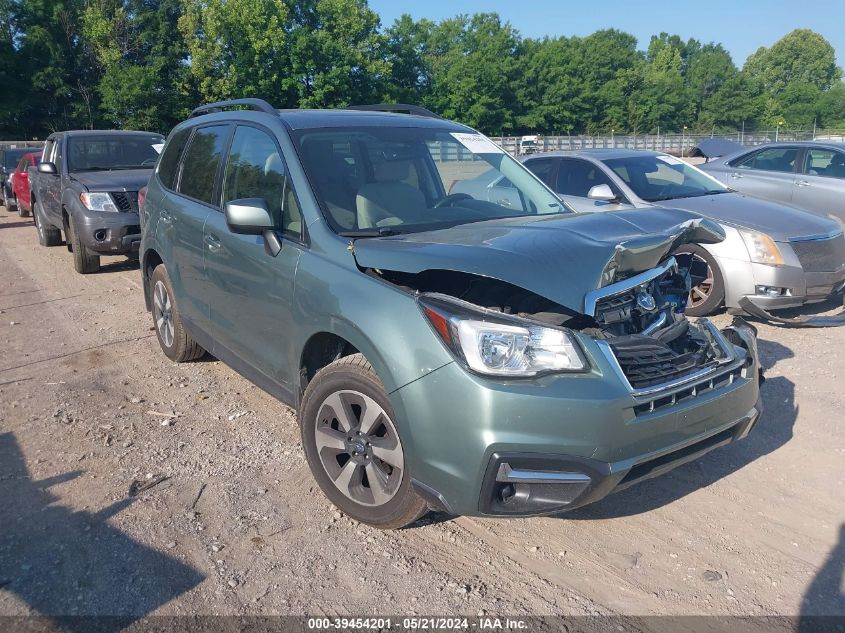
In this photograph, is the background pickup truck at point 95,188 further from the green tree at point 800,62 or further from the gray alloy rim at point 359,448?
the green tree at point 800,62

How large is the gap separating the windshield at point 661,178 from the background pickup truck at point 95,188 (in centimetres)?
630

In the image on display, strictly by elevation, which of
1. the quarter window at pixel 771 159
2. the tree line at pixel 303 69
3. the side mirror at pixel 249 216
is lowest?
the quarter window at pixel 771 159

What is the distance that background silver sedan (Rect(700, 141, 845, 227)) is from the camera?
1077 centimetres

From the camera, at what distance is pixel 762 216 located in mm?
7320

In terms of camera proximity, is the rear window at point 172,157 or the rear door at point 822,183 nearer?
the rear window at point 172,157

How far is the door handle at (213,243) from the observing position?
4594mm

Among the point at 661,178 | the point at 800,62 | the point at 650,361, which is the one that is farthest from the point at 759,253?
the point at 800,62

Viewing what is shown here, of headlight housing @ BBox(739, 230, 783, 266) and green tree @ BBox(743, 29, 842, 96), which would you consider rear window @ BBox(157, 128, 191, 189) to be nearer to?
headlight housing @ BBox(739, 230, 783, 266)

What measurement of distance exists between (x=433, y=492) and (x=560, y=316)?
941mm

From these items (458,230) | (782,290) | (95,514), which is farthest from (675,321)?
(782,290)

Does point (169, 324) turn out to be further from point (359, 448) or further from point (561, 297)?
point (561, 297)

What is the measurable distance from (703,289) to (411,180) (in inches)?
154

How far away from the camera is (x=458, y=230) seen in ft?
12.4

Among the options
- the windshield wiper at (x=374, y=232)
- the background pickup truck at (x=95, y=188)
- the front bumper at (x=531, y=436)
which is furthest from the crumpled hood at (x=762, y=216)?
the background pickup truck at (x=95, y=188)
